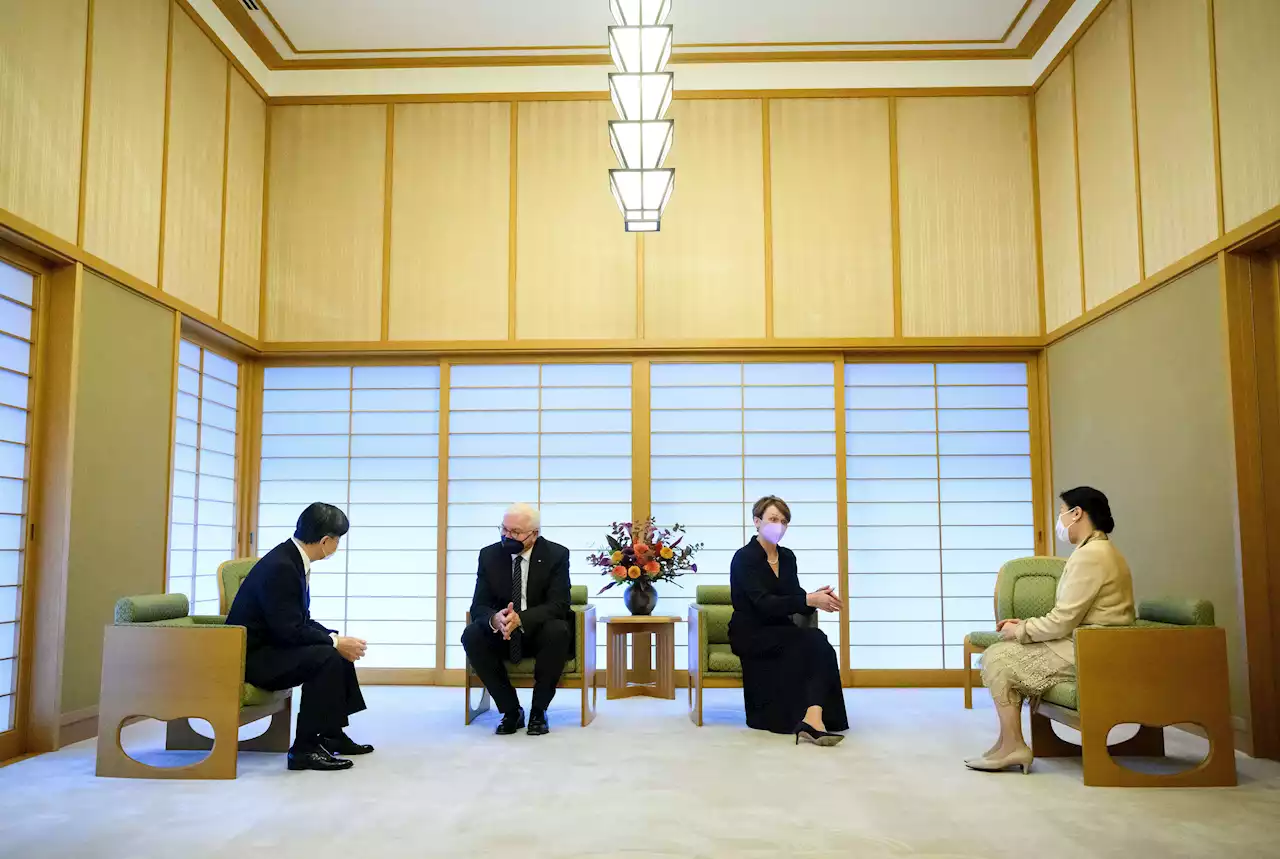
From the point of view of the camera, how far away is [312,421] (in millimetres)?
6277

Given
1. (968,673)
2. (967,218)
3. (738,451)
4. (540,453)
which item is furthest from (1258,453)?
(540,453)

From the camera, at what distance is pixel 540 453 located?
6.19 metres

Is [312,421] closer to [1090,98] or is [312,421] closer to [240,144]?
[240,144]

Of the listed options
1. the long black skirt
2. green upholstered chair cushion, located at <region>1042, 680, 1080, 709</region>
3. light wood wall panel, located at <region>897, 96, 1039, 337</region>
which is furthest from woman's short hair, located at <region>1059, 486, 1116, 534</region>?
light wood wall panel, located at <region>897, 96, 1039, 337</region>

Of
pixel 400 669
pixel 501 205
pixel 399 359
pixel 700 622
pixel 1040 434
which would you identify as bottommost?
pixel 400 669

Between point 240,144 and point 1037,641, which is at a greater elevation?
point 240,144

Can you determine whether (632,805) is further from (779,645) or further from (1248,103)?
(1248,103)

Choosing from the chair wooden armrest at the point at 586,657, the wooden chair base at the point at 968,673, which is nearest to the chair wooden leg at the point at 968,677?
the wooden chair base at the point at 968,673

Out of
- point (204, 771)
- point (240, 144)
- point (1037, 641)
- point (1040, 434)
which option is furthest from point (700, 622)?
point (240, 144)

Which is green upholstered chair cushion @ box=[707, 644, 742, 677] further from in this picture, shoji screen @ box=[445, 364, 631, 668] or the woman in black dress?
shoji screen @ box=[445, 364, 631, 668]

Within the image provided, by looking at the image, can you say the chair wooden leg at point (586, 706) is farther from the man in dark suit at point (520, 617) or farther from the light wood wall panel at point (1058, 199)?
the light wood wall panel at point (1058, 199)

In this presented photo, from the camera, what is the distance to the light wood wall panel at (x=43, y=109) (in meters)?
3.83

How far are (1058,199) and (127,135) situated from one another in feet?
17.0

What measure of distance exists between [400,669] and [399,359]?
6.46ft
